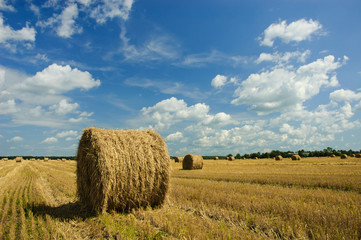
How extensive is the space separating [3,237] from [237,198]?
5.98 m

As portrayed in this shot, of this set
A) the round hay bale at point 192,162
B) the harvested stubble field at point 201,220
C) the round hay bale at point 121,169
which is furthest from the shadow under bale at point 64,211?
the round hay bale at point 192,162

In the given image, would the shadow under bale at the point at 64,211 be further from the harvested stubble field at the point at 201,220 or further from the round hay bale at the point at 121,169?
the round hay bale at the point at 121,169

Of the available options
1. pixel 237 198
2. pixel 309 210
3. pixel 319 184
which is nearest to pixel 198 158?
pixel 319 184

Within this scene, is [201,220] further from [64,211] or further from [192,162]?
[192,162]

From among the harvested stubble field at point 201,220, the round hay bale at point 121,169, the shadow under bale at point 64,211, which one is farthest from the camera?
the round hay bale at point 121,169

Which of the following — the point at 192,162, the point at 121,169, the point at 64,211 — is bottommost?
the point at 64,211

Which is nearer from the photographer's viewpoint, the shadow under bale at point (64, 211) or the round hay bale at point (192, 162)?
the shadow under bale at point (64, 211)

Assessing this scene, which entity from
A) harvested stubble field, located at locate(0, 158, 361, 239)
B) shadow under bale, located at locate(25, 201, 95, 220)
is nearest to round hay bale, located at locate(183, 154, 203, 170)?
harvested stubble field, located at locate(0, 158, 361, 239)

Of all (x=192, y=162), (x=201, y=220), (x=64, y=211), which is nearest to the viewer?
(x=201, y=220)

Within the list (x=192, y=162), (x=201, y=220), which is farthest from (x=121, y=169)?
(x=192, y=162)

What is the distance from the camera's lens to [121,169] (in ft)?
22.2

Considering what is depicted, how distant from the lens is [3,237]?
5.02m

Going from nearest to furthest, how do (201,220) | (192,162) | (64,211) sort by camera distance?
1. (201,220)
2. (64,211)
3. (192,162)

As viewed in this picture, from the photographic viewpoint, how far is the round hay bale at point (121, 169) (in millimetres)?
6430
